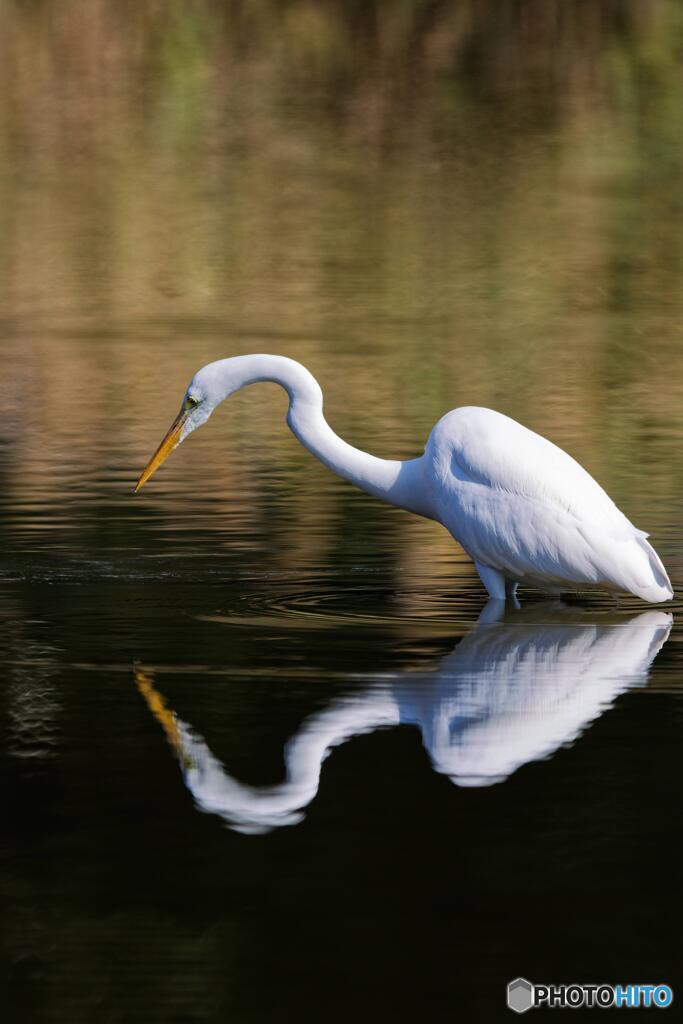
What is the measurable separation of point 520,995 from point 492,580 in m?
5.37

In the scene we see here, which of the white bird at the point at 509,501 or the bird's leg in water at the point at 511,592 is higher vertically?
the white bird at the point at 509,501

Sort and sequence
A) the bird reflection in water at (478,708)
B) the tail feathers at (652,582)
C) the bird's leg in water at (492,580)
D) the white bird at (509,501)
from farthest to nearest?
the bird's leg in water at (492,580) → the white bird at (509,501) → the tail feathers at (652,582) → the bird reflection in water at (478,708)

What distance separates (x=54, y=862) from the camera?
253 inches

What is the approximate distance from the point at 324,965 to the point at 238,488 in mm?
9085

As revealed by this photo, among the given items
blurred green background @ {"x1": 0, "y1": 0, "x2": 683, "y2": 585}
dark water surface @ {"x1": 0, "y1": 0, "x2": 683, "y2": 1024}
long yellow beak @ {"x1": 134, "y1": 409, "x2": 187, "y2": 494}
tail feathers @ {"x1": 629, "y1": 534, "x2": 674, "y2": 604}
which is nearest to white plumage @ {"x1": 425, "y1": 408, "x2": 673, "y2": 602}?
tail feathers @ {"x1": 629, "y1": 534, "x2": 674, "y2": 604}

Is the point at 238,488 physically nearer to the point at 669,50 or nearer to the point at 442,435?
the point at 442,435

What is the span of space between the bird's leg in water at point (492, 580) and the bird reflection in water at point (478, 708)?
0.38 m

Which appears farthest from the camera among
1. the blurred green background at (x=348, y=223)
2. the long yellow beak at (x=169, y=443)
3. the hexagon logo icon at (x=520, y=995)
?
the blurred green background at (x=348, y=223)

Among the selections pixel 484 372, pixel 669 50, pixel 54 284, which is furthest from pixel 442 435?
pixel 669 50

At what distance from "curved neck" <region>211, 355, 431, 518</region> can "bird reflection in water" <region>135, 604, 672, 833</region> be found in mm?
1157

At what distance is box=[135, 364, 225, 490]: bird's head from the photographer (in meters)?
11.4

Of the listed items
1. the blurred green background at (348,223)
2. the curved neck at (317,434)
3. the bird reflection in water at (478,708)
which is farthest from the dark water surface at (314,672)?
the curved neck at (317,434)

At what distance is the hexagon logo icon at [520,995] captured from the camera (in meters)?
5.48

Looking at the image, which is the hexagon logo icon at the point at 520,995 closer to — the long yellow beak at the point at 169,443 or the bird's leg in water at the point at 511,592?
the bird's leg in water at the point at 511,592
